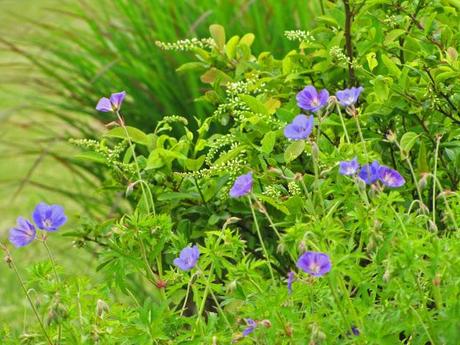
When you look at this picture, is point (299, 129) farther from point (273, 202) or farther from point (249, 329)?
point (249, 329)

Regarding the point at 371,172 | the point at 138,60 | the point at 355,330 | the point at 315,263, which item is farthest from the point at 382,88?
the point at 138,60

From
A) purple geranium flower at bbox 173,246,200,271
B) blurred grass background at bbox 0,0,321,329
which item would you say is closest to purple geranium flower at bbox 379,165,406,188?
purple geranium flower at bbox 173,246,200,271

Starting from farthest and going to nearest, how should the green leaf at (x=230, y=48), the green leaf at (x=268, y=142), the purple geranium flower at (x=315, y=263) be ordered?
1. the green leaf at (x=230, y=48)
2. the green leaf at (x=268, y=142)
3. the purple geranium flower at (x=315, y=263)

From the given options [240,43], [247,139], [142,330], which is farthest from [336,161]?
[240,43]

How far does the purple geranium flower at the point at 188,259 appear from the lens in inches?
76.9

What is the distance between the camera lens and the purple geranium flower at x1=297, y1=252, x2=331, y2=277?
5.83ft

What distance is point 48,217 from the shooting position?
84.2 inches

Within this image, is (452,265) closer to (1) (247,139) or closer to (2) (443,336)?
(2) (443,336)

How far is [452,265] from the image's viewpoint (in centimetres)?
184

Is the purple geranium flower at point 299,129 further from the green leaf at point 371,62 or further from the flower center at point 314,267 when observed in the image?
the green leaf at point 371,62

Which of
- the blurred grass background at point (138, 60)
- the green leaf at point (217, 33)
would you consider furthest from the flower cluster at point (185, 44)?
the blurred grass background at point (138, 60)

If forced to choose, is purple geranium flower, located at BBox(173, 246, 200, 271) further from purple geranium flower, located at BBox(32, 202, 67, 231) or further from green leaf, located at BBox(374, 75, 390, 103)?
green leaf, located at BBox(374, 75, 390, 103)

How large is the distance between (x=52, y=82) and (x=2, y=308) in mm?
1158

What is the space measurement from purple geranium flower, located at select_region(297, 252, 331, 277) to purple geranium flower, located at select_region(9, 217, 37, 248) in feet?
1.98
